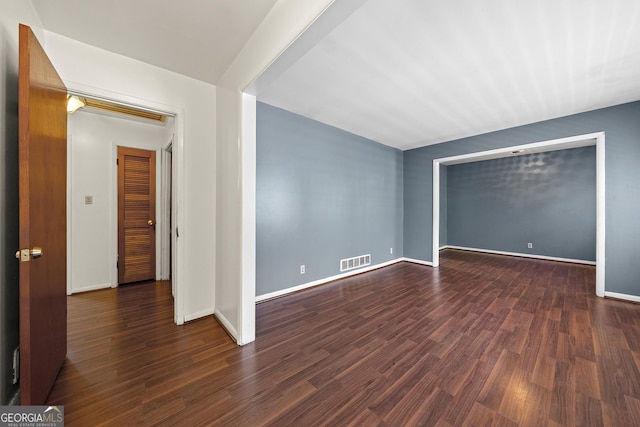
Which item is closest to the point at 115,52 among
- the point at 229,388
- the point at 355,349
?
the point at 229,388

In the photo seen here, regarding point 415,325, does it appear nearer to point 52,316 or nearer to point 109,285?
point 52,316

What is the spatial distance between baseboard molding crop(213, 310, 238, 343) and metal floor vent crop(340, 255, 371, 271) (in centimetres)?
210

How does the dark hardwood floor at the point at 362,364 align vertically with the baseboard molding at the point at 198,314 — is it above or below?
below

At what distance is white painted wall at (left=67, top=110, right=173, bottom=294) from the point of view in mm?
A: 3174

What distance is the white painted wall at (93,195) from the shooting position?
10.4 feet

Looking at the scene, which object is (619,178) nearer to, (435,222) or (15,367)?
(435,222)

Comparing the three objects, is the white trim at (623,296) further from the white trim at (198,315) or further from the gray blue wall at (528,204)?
the white trim at (198,315)

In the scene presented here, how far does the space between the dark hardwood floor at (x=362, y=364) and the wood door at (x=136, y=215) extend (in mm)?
662

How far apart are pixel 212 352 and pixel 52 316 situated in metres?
1.07

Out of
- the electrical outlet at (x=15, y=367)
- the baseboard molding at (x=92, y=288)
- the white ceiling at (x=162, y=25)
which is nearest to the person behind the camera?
the electrical outlet at (x=15, y=367)

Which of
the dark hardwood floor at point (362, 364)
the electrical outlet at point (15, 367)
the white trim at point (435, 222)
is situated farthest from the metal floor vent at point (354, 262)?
the electrical outlet at point (15, 367)

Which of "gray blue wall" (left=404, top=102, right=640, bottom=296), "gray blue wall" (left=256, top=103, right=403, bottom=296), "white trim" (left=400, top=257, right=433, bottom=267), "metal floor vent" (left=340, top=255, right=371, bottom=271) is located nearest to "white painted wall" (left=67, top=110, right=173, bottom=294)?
"gray blue wall" (left=256, top=103, right=403, bottom=296)

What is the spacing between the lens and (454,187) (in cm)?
689

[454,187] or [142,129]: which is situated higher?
[142,129]
